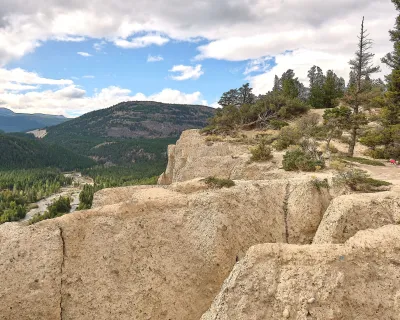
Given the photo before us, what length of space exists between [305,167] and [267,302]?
17.4 m

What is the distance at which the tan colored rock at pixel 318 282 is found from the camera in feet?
31.9

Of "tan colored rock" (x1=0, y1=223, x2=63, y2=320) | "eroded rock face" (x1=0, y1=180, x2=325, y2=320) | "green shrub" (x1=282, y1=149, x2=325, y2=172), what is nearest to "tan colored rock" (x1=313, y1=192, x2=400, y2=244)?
"eroded rock face" (x1=0, y1=180, x2=325, y2=320)

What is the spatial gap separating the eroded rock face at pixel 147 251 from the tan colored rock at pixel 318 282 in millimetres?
3884

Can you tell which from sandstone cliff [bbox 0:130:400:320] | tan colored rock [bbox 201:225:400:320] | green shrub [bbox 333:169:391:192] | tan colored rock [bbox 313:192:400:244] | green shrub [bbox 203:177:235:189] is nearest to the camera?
tan colored rock [bbox 201:225:400:320]

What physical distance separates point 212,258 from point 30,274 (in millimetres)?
8752

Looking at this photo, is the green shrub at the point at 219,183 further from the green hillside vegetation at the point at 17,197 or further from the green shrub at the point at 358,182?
the green hillside vegetation at the point at 17,197

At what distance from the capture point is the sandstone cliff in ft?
33.3

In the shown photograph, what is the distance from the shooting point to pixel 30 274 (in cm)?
1389

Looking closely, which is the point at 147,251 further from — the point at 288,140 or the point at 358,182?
the point at 288,140

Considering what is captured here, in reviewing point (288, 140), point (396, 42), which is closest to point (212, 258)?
point (288, 140)

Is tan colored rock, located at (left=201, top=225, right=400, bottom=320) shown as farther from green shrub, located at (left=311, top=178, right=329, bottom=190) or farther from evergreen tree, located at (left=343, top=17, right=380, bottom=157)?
evergreen tree, located at (left=343, top=17, right=380, bottom=157)

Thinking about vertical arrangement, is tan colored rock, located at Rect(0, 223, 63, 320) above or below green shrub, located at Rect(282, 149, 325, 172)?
below

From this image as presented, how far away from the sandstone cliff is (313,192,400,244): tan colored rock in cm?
5

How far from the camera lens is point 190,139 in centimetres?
5434
